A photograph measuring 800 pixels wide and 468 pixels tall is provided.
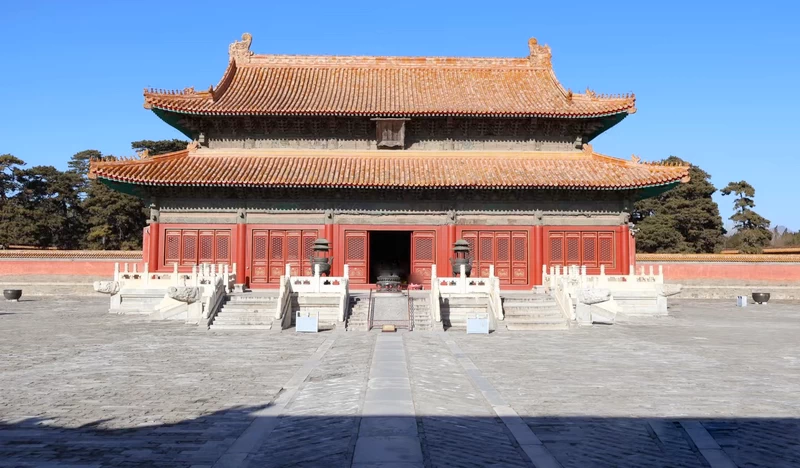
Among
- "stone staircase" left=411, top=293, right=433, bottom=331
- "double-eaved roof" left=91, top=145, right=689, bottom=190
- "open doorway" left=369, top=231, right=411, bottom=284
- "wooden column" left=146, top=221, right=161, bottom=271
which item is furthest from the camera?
"open doorway" left=369, top=231, right=411, bottom=284

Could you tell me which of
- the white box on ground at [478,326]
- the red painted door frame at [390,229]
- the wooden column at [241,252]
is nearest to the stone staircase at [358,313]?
the white box on ground at [478,326]

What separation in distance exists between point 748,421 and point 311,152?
23903 millimetres

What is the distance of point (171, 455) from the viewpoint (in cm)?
702

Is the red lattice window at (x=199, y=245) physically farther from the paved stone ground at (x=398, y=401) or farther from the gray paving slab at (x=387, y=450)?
the gray paving slab at (x=387, y=450)

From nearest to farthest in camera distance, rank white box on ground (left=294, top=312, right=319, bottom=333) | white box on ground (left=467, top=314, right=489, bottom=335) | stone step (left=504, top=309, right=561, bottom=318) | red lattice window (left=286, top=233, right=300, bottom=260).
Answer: white box on ground (left=467, top=314, right=489, bottom=335), white box on ground (left=294, top=312, right=319, bottom=333), stone step (left=504, top=309, right=561, bottom=318), red lattice window (left=286, top=233, right=300, bottom=260)

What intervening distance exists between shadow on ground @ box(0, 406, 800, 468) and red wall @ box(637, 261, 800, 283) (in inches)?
1172

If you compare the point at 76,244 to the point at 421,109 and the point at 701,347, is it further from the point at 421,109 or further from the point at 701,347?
the point at 701,347

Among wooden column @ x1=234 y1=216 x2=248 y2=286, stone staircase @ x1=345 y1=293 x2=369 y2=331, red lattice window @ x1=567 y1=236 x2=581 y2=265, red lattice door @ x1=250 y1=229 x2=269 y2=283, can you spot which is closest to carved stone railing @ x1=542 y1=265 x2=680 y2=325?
red lattice window @ x1=567 y1=236 x2=581 y2=265

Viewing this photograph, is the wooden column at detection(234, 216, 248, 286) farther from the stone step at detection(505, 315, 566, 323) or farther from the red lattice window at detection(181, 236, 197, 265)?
the stone step at detection(505, 315, 566, 323)

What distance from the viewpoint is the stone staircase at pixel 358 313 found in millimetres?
20781

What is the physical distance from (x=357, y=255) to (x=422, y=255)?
9.30 ft

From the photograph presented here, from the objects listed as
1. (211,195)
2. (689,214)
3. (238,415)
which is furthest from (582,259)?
(689,214)

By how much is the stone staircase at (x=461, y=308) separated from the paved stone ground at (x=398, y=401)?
14.4 ft

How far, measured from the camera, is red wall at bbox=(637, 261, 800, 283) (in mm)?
36500
